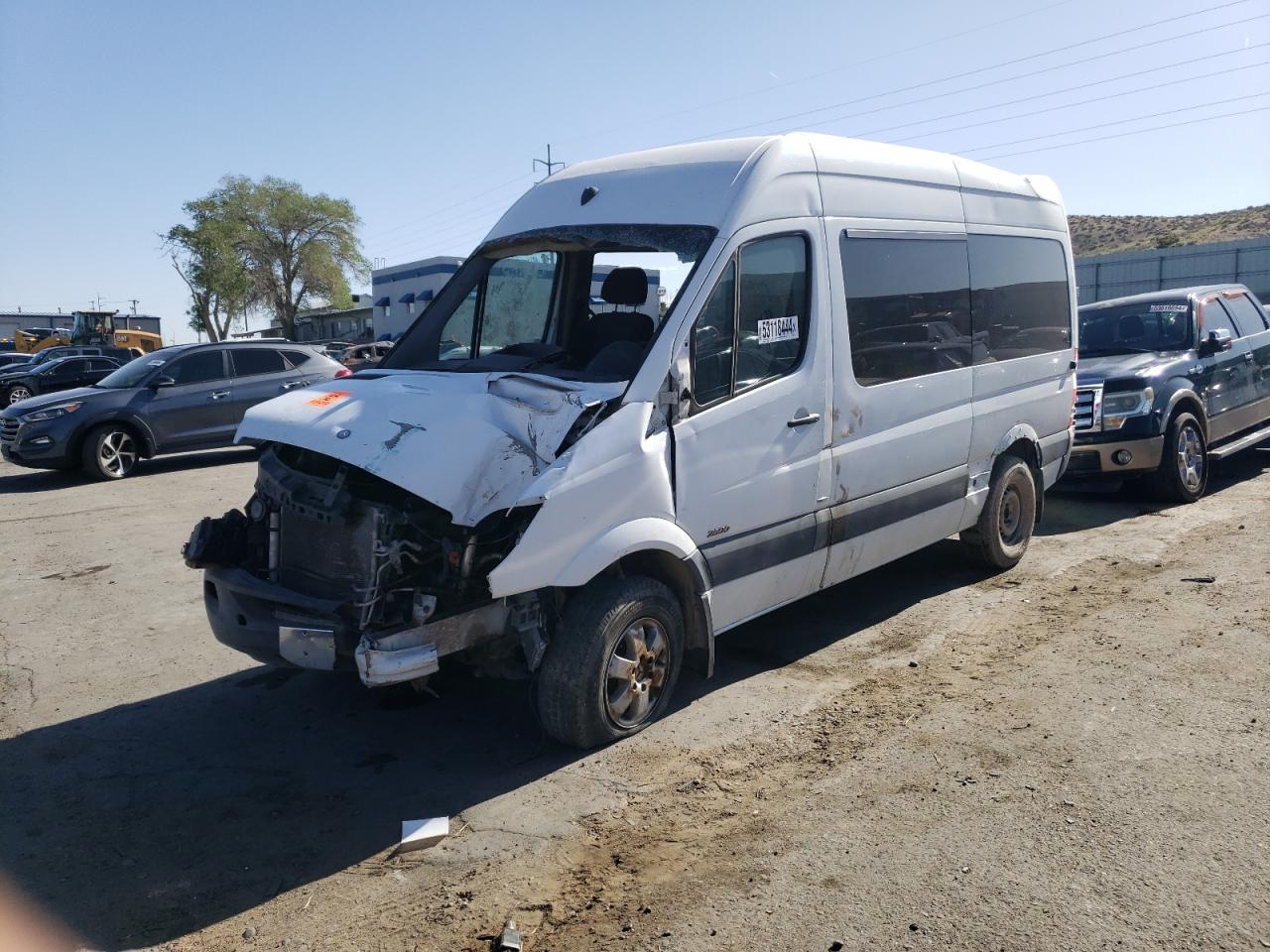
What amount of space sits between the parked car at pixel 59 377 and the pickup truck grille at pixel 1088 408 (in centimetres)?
2211

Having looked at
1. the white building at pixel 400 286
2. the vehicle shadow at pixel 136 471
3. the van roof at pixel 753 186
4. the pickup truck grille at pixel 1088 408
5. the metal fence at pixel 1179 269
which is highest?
the white building at pixel 400 286

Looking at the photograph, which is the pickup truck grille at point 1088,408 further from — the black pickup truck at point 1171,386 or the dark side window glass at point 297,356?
the dark side window glass at point 297,356

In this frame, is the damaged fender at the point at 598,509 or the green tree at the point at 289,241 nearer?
the damaged fender at the point at 598,509

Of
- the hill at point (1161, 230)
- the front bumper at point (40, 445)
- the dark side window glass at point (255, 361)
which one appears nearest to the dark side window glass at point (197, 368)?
the dark side window glass at point (255, 361)

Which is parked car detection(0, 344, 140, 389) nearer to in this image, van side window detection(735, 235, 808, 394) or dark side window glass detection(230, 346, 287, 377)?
dark side window glass detection(230, 346, 287, 377)

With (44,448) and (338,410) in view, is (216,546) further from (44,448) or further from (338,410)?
(44,448)

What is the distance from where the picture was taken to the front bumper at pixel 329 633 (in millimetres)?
3787

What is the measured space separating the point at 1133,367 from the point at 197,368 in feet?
38.7

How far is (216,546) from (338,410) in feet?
2.97

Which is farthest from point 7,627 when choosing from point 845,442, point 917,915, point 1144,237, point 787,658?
point 1144,237

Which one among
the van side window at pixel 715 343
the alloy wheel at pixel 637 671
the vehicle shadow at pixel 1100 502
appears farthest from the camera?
the vehicle shadow at pixel 1100 502

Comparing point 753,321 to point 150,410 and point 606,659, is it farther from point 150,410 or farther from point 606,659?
point 150,410

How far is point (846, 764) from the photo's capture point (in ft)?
13.8

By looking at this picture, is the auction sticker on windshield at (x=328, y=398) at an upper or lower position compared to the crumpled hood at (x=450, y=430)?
upper
